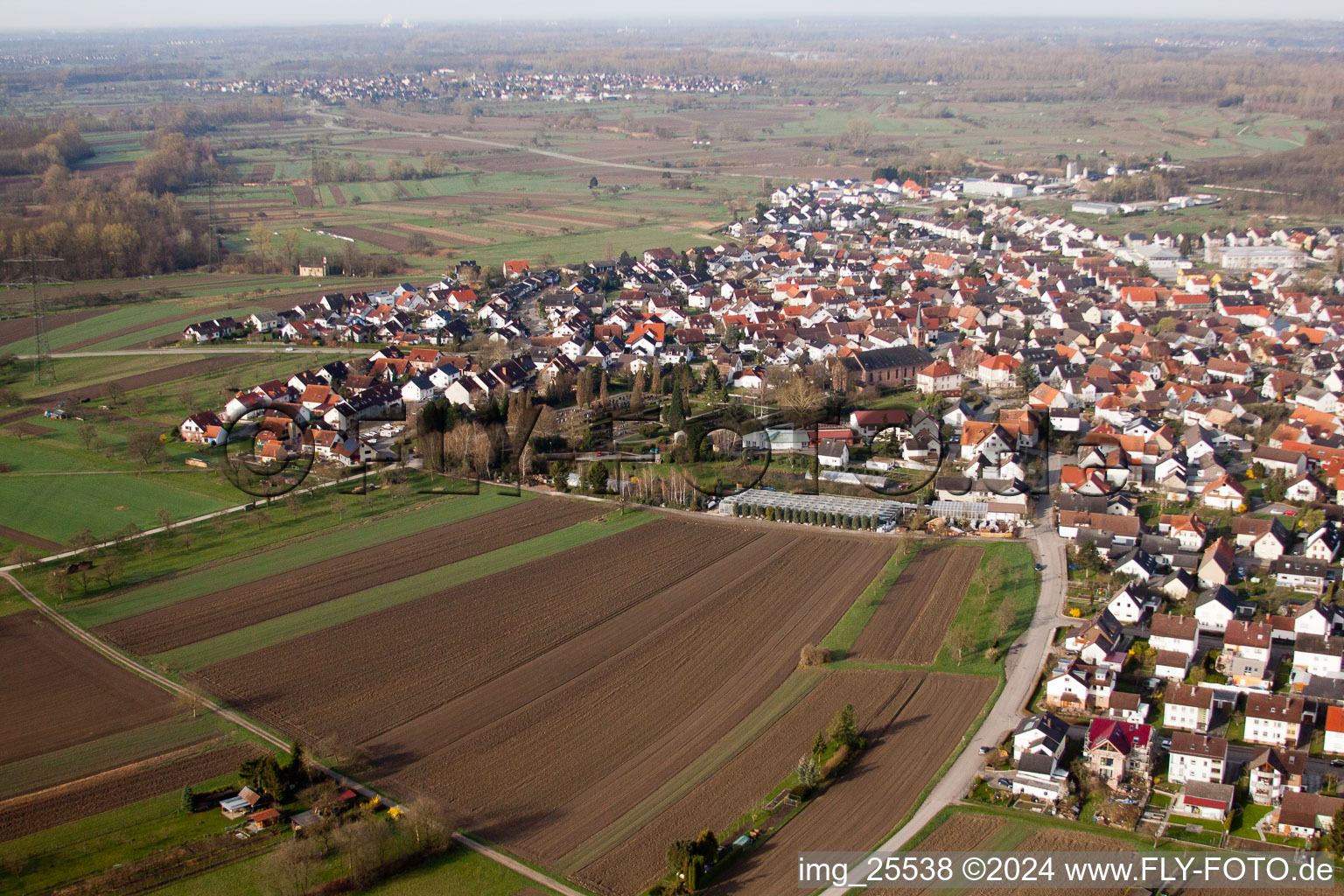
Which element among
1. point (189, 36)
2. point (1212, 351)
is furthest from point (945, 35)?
point (1212, 351)

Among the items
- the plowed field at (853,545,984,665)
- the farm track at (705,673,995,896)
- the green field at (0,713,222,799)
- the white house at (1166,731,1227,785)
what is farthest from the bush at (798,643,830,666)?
the green field at (0,713,222,799)

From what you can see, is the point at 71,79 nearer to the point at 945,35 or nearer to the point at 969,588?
the point at 969,588

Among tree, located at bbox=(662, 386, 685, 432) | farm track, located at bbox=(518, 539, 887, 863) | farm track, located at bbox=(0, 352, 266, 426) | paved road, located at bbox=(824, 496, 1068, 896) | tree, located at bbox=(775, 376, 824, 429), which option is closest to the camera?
paved road, located at bbox=(824, 496, 1068, 896)

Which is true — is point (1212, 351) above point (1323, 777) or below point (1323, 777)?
above

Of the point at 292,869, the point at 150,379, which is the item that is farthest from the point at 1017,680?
the point at 150,379

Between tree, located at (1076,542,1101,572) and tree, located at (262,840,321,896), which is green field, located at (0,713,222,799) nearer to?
tree, located at (262,840,321,896)
